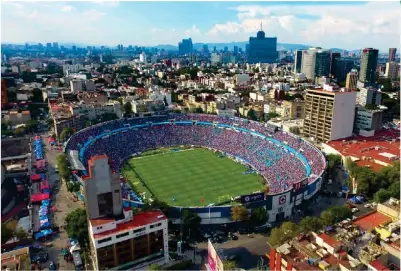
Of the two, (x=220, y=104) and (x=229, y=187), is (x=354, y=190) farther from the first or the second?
(x=220, y=104)

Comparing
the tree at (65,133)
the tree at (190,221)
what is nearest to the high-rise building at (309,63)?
the tree at (65,133)

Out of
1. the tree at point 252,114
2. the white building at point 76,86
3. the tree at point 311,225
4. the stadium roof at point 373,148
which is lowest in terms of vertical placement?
the tree at point 311,225

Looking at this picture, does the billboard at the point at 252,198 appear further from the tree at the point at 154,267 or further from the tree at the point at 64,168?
the tree at the point at 64,168

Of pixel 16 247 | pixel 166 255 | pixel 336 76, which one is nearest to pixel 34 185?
pixel 16 247

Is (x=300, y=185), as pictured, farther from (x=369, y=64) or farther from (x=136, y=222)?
(x=369, y=64)

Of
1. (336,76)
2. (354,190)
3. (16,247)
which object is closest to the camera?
(16,247)

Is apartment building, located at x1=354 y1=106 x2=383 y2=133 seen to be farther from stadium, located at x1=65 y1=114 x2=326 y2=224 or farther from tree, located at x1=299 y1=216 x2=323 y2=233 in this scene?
tree, located at x1=299 y1=216 x2=323 y2=233
